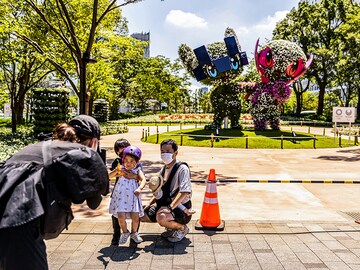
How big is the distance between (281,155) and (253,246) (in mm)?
12571

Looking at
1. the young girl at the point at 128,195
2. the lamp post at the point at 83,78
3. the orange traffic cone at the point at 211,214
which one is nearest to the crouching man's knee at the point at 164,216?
the young girl at the point at 128,195

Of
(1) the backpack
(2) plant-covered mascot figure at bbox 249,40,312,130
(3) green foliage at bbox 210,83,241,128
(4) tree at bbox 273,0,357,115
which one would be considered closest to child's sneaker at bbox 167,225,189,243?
(1) the backpack

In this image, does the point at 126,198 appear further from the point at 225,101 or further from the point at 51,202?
the point at 225,101

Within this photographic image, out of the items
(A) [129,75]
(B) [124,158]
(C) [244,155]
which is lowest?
(C) [244,155]

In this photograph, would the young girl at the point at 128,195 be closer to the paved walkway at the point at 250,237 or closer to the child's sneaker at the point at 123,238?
the child's sneaker at the point at 123,238

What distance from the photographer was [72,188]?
2404mm

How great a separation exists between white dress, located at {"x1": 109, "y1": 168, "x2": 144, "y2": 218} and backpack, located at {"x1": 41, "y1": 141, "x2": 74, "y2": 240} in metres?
2.50

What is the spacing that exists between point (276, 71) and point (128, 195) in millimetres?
19850

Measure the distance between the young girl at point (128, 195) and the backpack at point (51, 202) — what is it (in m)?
2.48

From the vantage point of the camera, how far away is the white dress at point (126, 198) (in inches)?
197

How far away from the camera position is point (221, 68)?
2228 centimetres

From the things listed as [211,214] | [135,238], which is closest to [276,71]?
[211,214]

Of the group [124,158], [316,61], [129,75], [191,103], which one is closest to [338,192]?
[124,158]

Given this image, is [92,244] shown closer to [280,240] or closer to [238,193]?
[280,240]
